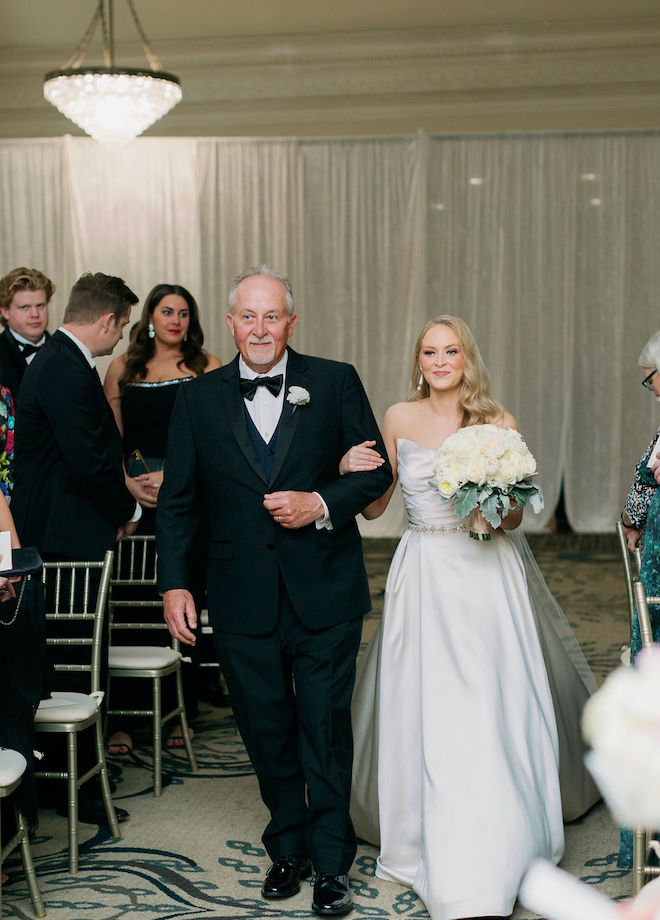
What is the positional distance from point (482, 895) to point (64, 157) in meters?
8.38

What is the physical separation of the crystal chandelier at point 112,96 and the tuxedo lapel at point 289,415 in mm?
4240

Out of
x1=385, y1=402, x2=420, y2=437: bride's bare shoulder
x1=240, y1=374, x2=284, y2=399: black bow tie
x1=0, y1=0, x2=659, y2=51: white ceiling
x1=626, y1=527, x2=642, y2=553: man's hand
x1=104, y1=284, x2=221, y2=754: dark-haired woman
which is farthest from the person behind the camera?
x1=0, y1=0, x2=659, y2=51: white ceiling

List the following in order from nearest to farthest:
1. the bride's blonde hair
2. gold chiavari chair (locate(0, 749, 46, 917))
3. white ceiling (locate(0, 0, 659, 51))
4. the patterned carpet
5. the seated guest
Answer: gold chiavari chair (locate(0, 749, 46, 917))
the patterned carpet
the bride's blonde hair
the seated guest
white ceiling (locate(0, 0, 659, 51))

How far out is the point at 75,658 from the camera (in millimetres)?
4355

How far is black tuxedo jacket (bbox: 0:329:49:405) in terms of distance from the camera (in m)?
5.39

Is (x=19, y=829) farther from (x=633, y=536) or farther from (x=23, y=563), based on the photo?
(x=633, y=536)

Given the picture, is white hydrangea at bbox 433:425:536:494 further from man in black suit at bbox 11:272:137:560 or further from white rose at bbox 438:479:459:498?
man in black suit at bbox 11:272:137:560

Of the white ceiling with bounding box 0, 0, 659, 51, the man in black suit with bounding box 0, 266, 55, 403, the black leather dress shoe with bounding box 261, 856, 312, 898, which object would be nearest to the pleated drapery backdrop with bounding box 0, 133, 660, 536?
the white ceiling with bounding box 0, 0, 659, 51

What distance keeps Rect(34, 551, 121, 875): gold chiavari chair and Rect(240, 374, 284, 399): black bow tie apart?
936 millimetres

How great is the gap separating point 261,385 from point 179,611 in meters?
0.76

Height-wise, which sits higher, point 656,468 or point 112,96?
point 112,96

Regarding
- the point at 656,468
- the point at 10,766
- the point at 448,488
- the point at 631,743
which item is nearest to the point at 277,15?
the point at 656,468

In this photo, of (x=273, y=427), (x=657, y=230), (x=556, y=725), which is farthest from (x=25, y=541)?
(x=657, y=230)

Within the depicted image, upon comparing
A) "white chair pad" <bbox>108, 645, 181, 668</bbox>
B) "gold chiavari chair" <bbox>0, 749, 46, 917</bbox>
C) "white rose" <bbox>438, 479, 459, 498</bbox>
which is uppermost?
"white rose" <bbox>438, 479, 459, 498</bbox>
